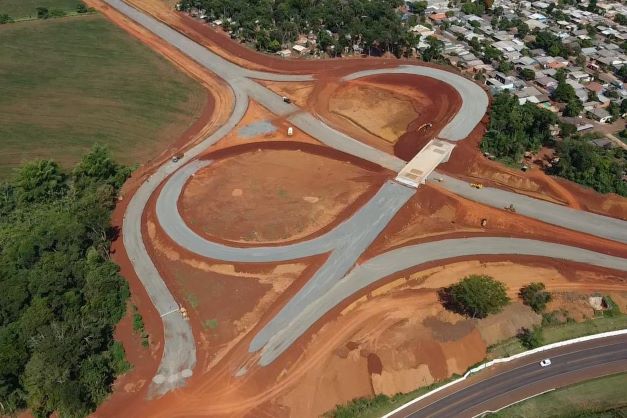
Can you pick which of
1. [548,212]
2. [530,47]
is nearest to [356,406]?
[548,212]

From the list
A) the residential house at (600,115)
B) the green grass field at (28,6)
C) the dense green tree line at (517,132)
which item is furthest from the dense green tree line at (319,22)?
the residential house at (600,115)

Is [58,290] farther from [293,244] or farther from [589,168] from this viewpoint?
[589,168]

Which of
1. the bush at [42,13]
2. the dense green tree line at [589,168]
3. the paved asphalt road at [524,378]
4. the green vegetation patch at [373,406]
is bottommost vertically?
the green vegetation patch at [373,406]

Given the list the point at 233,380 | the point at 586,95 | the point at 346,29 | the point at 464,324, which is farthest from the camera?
the point at 346,29

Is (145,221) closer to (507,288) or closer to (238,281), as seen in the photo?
(238,281)

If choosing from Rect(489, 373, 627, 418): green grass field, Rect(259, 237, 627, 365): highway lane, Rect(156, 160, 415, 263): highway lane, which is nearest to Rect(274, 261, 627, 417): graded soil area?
Rect(259, 237, 627, 365): highway lane

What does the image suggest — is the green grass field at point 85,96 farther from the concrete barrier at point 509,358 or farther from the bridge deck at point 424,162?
the concrete barrier at point 509,358

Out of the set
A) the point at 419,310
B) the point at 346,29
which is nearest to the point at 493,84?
the point at 346,29
